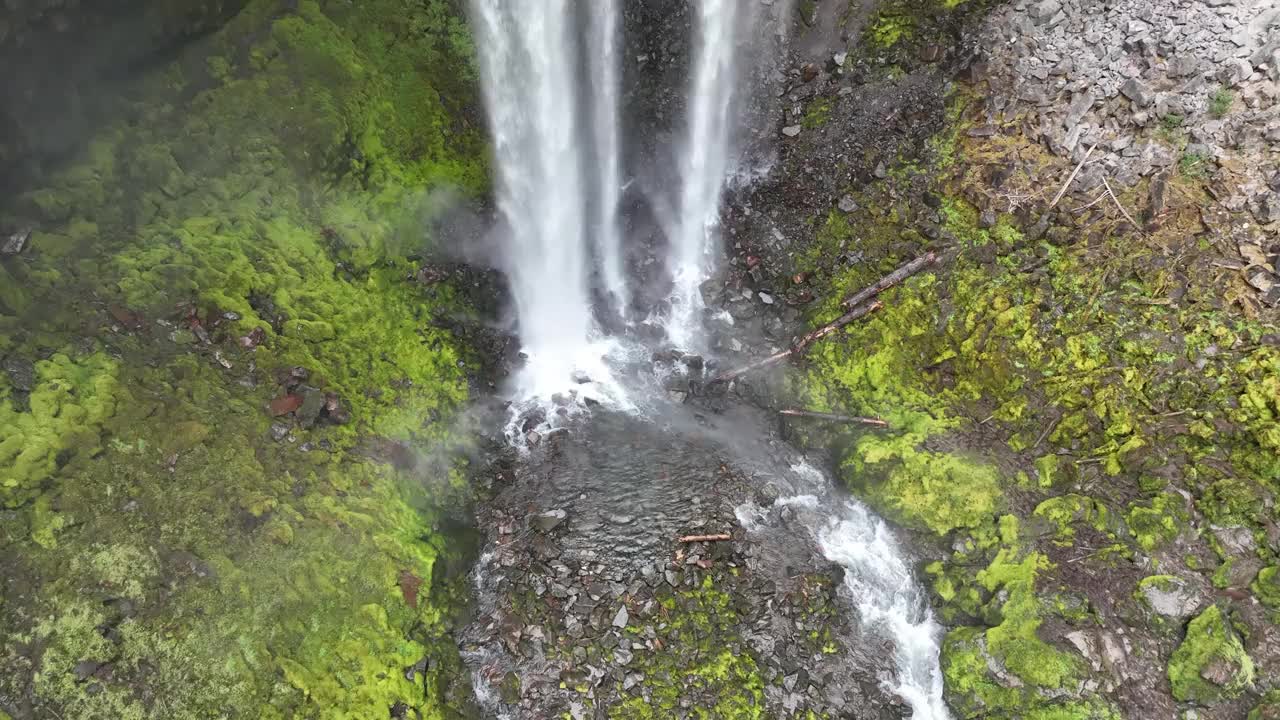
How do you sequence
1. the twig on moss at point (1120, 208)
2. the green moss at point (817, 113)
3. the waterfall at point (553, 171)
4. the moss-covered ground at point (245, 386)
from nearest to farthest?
the moss-covered ground at point (245, 386) → the twig on moss at point (1120, 208) → the waterfall at point (553, 171) → the green moss at point (817, 113)

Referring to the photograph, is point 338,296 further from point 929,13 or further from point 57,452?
point 929,13

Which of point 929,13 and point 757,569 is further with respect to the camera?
point 929,13

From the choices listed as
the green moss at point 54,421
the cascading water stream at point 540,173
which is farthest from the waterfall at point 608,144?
the green moss at point 54,421

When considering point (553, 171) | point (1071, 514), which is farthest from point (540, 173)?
point (1071, 514)

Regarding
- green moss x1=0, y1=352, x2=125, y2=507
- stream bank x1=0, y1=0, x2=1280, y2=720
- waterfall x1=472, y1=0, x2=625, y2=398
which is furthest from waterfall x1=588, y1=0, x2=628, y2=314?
green moss x1=0, y1=352, x2=125, y2=507

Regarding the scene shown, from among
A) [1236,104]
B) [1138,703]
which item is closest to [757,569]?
[1138,703]

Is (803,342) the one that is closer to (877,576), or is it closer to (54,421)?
(877,576)

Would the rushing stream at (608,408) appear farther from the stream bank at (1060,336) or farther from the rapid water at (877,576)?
the stream bank at (1060,336)
